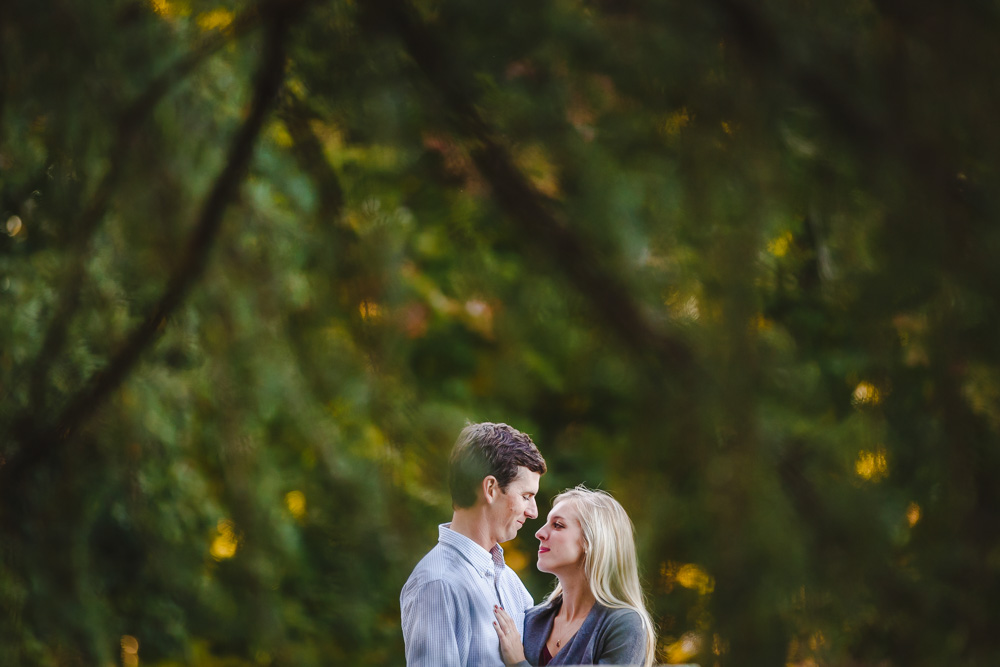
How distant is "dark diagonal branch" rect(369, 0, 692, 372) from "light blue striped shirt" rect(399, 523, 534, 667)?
0.56 m

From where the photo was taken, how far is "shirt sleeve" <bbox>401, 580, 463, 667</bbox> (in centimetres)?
107

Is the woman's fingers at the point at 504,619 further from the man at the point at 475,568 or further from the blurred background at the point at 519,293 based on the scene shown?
the blurred background at the point at 519,293

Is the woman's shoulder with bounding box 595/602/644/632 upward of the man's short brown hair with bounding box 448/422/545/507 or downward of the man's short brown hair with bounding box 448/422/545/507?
downward

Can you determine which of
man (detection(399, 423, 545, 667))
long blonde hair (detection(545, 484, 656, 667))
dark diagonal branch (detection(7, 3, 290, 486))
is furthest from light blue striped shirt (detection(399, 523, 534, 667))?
A: dark diagonal branch (detection(7, 3, 290, 486))

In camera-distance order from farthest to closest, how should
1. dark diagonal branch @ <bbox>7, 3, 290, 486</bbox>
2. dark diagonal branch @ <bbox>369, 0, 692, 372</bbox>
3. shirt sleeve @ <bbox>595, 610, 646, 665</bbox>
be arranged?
shirt sleeve @ <bbox>595, 610, 646, 665</bbox>
dark diagonal branch @ <bbox>7, 3, 290, 486</bbox>
dark diagonal branch @ <bbox>369, 0, 692, 372</bbox>

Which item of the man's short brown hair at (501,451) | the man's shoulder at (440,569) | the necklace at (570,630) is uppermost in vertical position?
the man's short brown hair at (501,451)

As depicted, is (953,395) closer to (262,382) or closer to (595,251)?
(595,251)

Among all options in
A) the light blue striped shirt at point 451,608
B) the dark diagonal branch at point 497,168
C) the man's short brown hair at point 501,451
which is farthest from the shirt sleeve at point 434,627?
the dark diagonal branch at point 497,168

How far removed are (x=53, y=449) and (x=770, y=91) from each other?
62 centimetres

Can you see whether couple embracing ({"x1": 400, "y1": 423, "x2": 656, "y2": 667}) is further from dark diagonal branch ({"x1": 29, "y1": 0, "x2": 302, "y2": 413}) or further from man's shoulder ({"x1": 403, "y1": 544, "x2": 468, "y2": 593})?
dark diagonal branch ({"x1": 29, "y1": 0, "x2": 302, "y2": 413})

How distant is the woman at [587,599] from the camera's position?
109 cm

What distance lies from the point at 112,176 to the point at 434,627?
0.66 meters

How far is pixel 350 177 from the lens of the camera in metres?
0.68

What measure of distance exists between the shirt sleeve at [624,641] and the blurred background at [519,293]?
26cm
